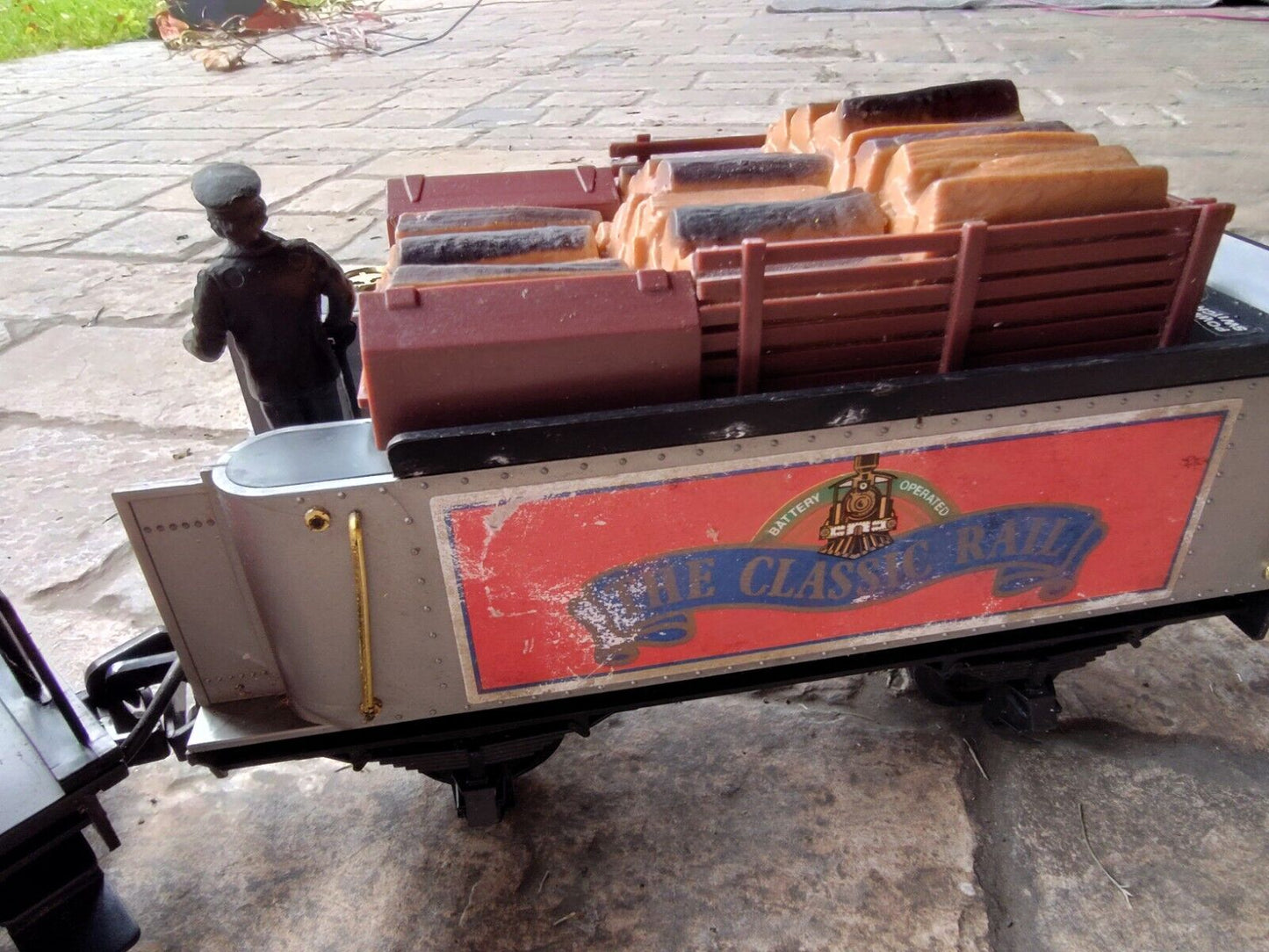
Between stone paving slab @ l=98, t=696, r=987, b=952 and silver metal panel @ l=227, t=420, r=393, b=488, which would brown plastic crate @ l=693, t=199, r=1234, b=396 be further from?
stone paving slab @ l=98, t=696, r=987, b=952

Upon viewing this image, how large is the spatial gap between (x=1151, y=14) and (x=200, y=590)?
14.4 metres

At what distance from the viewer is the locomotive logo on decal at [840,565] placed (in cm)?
188

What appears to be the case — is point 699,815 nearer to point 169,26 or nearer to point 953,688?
point 953,688

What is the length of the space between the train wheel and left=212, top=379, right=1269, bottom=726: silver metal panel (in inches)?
25.3

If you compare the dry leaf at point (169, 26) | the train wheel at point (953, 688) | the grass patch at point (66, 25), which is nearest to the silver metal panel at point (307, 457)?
the train wheel at point (953, 688)

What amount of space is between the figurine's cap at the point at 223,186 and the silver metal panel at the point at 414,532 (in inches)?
25.4

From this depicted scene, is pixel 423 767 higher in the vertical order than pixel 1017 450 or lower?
lower

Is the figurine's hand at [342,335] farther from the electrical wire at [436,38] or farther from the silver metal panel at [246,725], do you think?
the electrical wire at [436,38]

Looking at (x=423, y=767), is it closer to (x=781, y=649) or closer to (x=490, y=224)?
(x=781, y=649)

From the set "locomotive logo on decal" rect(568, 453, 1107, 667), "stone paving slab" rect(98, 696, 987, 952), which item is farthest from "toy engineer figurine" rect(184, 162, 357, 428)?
"stone paving slab" rect(98, 696, 987, 952)

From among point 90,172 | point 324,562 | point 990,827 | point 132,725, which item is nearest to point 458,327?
point 324,562

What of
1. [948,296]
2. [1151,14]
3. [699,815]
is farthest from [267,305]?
[1151,14]

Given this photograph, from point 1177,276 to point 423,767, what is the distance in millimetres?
1906

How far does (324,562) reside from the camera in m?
1.77
